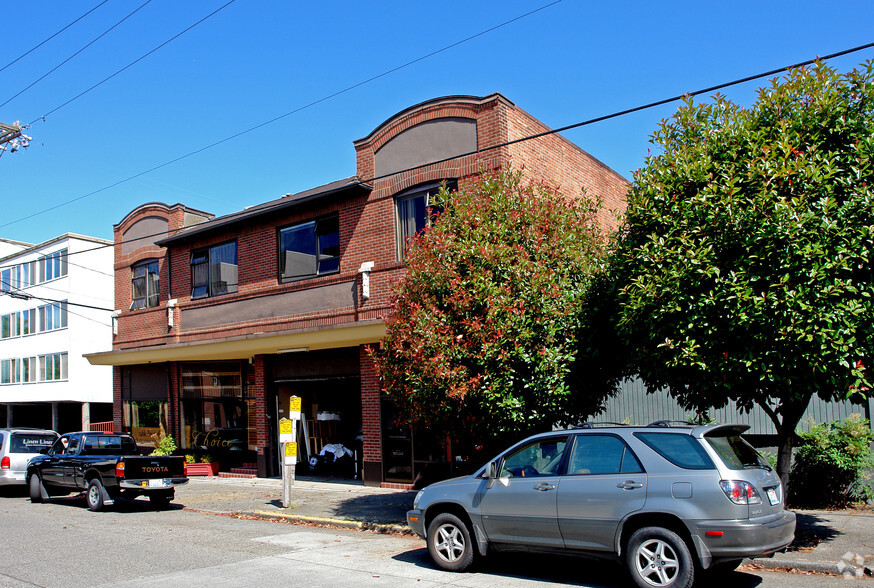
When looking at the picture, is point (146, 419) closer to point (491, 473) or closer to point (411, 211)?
point (411, 211)

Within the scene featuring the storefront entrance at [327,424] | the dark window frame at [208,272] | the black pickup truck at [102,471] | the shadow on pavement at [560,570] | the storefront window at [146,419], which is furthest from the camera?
the storefront window at [146,419]

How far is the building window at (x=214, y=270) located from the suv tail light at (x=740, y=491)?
15.5 m

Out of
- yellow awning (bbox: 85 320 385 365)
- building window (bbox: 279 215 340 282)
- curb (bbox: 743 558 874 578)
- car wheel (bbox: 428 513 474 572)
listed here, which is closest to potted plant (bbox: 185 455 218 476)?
yellow awning (bbox: 85 320 385 365)

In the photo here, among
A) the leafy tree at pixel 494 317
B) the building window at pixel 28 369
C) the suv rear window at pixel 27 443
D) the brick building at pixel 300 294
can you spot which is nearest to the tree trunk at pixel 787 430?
the leafy tree at pixel 494 317

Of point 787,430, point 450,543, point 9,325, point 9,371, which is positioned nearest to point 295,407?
point 450,543

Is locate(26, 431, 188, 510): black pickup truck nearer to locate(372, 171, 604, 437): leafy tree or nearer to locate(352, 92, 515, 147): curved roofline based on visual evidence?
locate(372, 171, 604, 437): leafy tree

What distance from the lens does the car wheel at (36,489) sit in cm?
1527

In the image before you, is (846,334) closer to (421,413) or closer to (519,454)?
(519,454)

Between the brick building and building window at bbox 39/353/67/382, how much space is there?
48.7ft

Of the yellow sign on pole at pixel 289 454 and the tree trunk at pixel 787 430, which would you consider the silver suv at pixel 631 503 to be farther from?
the yellow sign on pole at pixel 289 454

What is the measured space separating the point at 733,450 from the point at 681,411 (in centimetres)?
672

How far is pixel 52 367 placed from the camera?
3750 cm

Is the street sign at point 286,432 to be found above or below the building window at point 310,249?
below

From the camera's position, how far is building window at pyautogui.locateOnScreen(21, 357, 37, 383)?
39.0 metres
